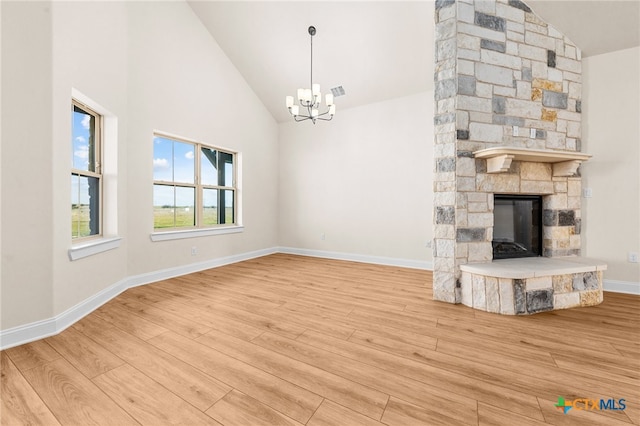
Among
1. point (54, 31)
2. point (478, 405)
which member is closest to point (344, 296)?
point (478, 405)

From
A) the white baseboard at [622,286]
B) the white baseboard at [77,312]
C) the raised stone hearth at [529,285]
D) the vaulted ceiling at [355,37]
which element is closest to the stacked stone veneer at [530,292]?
the raised stone hearth at [529,285]

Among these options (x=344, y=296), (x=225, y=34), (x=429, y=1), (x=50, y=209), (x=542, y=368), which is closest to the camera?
(x=542, y=368)

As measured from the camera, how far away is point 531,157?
2.64 m

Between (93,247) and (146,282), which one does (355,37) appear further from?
(146,282)

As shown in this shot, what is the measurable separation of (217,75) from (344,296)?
13.6 feet

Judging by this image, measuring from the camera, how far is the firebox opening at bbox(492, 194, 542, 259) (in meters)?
3.04

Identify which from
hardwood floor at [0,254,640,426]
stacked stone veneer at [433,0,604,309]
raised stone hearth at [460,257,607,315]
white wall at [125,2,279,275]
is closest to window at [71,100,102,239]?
white wall at [125,2,279,275]

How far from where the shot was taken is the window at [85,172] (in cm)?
258

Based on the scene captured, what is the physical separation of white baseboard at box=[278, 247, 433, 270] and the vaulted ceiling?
283 centimetres

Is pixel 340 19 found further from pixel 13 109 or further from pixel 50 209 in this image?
pixel 50 209

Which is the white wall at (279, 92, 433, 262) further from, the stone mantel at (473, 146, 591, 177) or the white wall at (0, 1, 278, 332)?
the stone mantel at (473, 146, 591, 177)

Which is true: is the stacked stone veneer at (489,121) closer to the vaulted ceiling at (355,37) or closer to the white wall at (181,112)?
the vaulted ceiling at (355,37)

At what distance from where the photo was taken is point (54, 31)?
2.06 metres

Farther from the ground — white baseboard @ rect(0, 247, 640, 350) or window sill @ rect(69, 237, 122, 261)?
window sill @ rect(69, 237, 122, 261)
